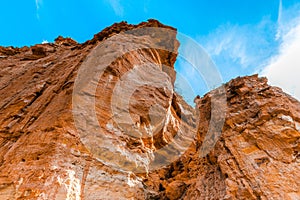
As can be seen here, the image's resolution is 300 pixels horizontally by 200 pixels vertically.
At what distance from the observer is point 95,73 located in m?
10.9

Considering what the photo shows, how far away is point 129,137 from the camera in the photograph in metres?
9.73

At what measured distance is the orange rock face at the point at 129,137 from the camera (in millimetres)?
6832

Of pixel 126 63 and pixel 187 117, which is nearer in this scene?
pixel 126 63

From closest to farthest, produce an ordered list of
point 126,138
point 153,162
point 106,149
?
1. point 106,149
2. point 126,138
3. point 153,162

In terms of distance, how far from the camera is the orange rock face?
6.83 metres

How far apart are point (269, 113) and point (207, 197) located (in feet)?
14.1

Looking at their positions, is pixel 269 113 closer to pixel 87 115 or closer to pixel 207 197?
pixel 207 197

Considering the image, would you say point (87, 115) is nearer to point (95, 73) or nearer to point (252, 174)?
point (95, 73)

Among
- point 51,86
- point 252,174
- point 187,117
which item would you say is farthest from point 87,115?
point 187,117

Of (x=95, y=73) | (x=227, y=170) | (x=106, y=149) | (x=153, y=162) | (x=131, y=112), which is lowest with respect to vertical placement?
(x=227, y=170)

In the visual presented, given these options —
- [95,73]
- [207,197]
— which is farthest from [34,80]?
[207,197]

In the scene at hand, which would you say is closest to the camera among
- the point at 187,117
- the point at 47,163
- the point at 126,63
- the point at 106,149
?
the point at 47,163

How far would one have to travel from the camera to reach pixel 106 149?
8461mm

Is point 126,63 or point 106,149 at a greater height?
point 126,63
